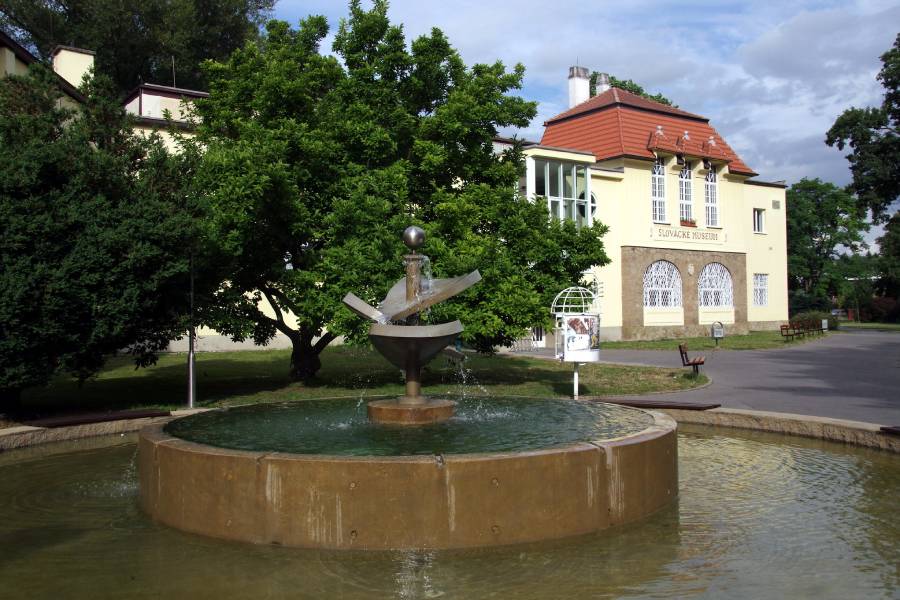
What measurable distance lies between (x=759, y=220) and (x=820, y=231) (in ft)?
79.2

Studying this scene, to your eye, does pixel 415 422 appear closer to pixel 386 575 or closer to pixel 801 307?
pixel 386 575

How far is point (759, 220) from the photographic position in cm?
4250

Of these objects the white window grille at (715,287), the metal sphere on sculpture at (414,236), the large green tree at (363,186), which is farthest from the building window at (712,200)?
the metal sphere on sculpture at (414,236)

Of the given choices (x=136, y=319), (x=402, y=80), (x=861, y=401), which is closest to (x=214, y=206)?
(x=136, y=319)

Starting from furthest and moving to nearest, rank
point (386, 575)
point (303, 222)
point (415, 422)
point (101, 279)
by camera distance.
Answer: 1. point (303, 222)
2. point (101, 279)
3. point (415, 422)
4. point (386, 575)

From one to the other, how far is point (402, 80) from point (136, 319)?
29.1ft

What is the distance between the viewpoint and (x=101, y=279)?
1210 centimetres

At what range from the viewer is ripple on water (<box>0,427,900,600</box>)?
5062 mm

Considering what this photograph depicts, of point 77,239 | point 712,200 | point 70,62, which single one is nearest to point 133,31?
point 70,62

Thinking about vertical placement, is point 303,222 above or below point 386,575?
above

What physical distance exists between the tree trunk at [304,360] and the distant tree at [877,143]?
38.9 metres

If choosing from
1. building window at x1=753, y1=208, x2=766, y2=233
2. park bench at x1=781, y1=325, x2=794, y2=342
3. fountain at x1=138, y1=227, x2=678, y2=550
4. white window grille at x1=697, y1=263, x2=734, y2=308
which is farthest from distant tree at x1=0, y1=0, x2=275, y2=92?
fountain at x1=138, y1=227, x2=678, y2=550

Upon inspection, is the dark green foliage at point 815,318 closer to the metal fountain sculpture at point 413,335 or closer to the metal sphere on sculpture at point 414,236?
the metal fountain sculpture at point 413,335

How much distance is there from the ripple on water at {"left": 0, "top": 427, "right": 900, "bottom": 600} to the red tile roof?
29.2 meters
